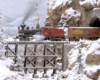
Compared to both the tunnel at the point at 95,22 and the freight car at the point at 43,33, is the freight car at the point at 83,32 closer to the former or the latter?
the freight car at the point at 43,33

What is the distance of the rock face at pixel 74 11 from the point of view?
1293 inches

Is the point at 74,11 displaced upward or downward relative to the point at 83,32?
upward

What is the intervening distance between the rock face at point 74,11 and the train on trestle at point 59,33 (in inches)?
274

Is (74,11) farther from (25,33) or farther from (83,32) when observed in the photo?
(25,33)

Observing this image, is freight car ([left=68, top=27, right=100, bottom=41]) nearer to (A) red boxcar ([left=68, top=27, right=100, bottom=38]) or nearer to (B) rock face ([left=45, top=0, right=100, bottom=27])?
(A) red boxcar ([left=68, top=27, right=100, bottom=38])

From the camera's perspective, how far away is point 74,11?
35.7 meters

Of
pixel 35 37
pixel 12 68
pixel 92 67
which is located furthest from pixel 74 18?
pixel 12 68

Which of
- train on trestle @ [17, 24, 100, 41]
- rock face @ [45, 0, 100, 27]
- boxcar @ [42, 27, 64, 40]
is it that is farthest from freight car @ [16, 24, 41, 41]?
rock face @ [45, 0, 100, 27]

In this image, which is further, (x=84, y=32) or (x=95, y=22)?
(x=95, y=22)

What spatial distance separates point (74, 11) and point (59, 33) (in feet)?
36.6

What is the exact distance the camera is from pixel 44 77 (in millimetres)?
22938

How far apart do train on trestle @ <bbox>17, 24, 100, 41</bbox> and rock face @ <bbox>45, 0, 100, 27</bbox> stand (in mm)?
6957

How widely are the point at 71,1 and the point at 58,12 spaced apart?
3.97 meters

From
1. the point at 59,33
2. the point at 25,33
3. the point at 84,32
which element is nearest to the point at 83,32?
the point at 84,32
